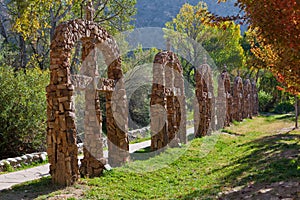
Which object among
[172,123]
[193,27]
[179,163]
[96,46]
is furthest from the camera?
[193,27]

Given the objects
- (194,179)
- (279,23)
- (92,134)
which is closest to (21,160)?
(92,134)

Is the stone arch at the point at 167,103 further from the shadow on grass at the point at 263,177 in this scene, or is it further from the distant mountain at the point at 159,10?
the distant mountain at the point at 159,10

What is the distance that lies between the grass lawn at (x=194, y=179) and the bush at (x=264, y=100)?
3152cm

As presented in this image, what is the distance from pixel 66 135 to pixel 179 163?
482 centimetres

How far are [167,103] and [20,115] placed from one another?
5.58 m

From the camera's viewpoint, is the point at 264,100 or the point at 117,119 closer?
the point at 117,119

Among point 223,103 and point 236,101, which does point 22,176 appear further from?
point 236,101

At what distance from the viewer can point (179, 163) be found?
10.8m

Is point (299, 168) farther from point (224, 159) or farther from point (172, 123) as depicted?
point (172, 123)

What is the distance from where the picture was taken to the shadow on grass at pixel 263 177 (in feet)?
Answer: 21.1

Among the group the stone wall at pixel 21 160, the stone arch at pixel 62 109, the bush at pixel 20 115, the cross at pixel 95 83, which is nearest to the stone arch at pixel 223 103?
the bush at pixel 20 115

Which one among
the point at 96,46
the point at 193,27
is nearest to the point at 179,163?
the point at 96,46

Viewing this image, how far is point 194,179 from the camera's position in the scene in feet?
29.6

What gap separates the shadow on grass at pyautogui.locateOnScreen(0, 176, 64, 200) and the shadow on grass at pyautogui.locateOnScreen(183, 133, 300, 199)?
114 inches
